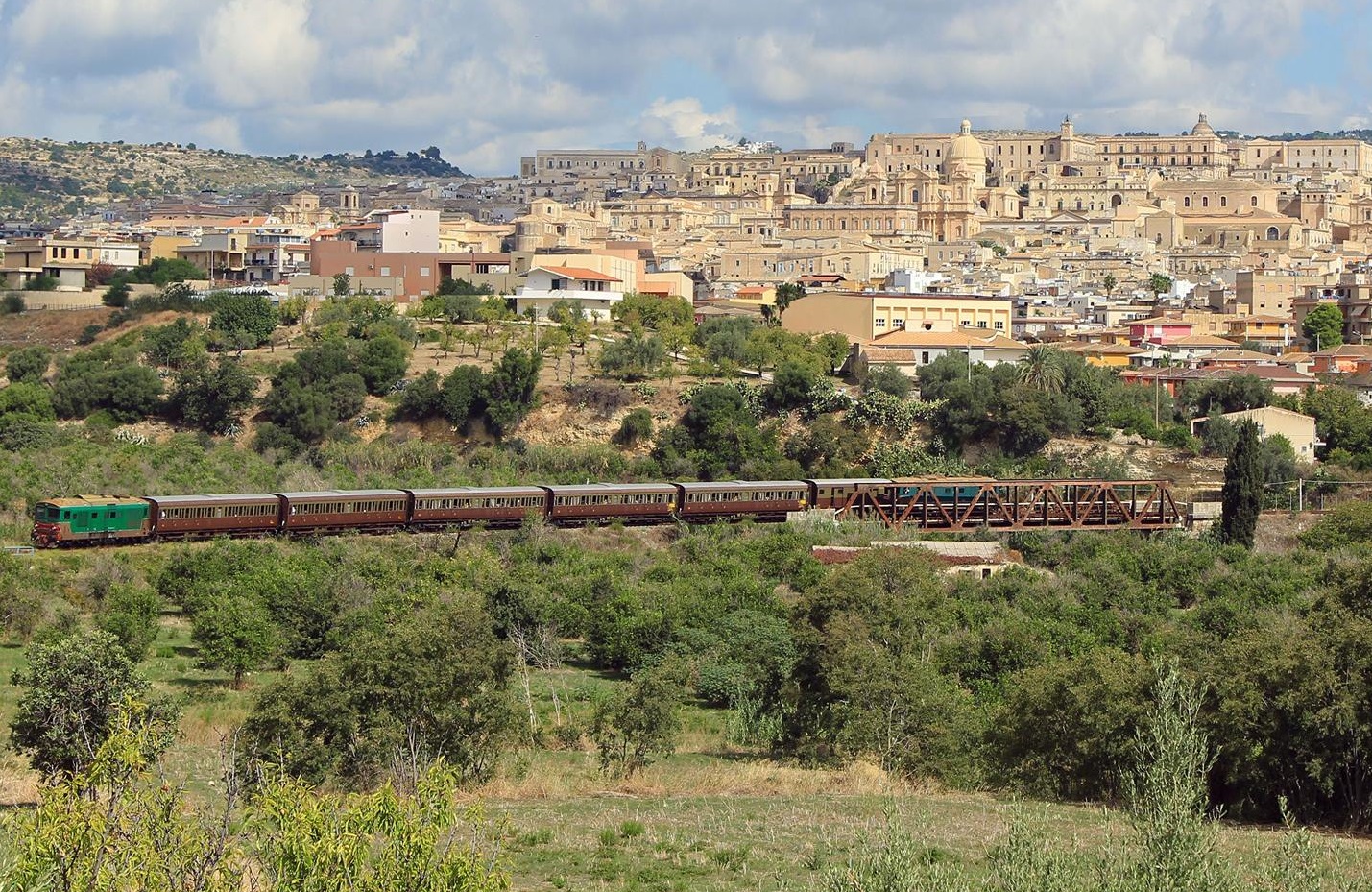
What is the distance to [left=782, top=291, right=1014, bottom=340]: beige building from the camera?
236ft

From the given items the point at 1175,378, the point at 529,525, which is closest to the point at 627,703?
the point at 529,525

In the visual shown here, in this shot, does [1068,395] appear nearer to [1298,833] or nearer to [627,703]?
[627,703]

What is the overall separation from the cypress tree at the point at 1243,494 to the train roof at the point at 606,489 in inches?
531

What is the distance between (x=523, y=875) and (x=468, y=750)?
18.7 feet

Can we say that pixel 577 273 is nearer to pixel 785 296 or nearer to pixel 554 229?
pixel 785 296

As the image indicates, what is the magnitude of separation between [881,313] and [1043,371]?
44.8ft

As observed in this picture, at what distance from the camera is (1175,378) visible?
6462 centimetres

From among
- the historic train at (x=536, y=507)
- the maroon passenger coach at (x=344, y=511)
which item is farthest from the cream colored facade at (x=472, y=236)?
the maroon passenger coach at (x=344, y=511)

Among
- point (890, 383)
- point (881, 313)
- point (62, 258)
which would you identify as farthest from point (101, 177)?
point (890, 383)

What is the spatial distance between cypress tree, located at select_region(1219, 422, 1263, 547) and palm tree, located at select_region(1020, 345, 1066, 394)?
1216 cm

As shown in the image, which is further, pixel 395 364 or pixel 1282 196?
pixel 1282 196

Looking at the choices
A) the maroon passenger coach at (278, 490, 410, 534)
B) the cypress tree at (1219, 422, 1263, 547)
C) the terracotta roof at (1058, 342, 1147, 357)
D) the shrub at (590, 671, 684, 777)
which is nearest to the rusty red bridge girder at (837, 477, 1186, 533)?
the cypress tree at (1219, 422, 1263, 547)

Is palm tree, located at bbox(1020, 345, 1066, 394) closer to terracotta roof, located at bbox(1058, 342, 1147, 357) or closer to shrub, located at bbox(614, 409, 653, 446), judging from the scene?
terracotta roof, located at bbox(1058, 342, 1147, 357)

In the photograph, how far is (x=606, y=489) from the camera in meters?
47.0
